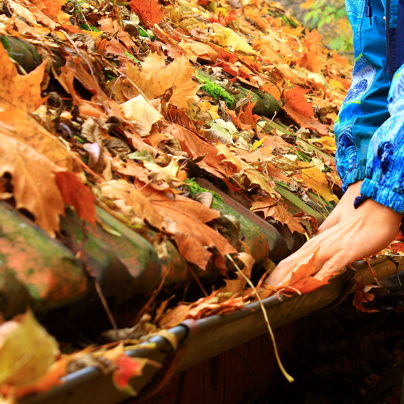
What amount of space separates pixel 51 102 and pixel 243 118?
3.62 ft

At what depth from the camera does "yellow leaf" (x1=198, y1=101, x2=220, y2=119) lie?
1812 millimetres

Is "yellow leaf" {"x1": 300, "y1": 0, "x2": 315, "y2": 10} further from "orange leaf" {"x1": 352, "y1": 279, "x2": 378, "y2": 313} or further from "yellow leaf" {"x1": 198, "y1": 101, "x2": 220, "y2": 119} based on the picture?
"orange leaf" {"x1": 352, "y1": 279, "x2": 378, "y2": 313}

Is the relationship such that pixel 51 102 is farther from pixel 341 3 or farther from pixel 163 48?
pixel 341 3

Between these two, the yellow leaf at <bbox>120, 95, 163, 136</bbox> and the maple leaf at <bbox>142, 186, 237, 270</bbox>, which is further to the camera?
the yellow leaf at <bbox>120, 95, 163, 136</bbox>

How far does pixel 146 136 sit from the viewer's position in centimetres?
127

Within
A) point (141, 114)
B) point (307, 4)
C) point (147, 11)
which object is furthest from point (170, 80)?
point (307, 4)

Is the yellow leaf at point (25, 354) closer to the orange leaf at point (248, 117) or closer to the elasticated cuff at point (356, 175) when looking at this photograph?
the elasticated cuff at point (356, 175)

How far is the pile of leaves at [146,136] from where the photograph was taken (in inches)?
30.3

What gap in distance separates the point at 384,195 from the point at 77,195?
917 millimetres

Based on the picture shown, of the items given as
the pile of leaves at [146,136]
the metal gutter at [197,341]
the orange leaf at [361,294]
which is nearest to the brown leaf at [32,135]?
the pile of leaves at [146,136]

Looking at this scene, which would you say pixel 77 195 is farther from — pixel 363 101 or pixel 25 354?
pixel 363 101

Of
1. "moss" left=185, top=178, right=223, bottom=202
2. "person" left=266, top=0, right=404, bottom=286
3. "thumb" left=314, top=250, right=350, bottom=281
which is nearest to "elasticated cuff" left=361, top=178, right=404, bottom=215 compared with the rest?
"person" left=266, top=0, right=404, bottom=286

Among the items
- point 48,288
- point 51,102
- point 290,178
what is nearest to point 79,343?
point 48,288

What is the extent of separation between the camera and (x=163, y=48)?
7.16 feet
